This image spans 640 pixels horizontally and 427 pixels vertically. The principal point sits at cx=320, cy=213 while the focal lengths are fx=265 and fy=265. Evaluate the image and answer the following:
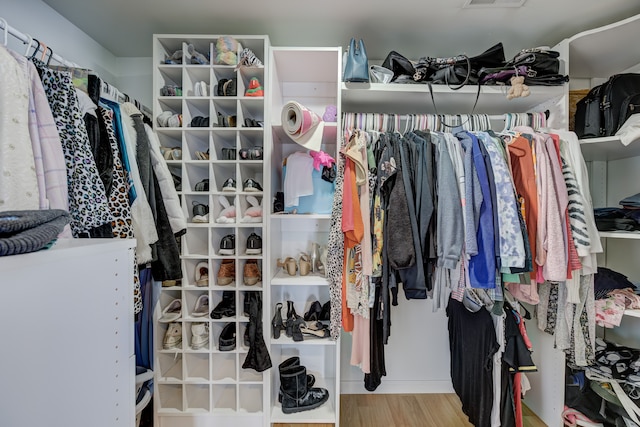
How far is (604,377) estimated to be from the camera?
141cm

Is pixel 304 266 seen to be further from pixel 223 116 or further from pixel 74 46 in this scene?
pixel 74 46

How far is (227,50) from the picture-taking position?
146 cm

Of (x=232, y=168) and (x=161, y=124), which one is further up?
(x=161, y=124)

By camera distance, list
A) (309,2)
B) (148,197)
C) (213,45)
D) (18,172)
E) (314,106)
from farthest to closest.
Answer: (314,106), (213,45), (309,2), (148,197), (18,172)

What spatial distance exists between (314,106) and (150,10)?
1.04 m

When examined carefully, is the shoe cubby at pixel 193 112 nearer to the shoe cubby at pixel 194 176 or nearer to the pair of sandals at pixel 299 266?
the shoe cubby at pixel 194 176

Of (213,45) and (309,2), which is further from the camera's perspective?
(213,45)

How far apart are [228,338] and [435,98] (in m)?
1.86

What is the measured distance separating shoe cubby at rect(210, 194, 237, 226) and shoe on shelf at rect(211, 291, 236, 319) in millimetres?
458

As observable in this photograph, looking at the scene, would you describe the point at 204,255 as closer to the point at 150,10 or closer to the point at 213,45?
the point at 213,45

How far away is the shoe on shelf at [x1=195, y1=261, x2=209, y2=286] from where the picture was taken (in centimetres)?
155

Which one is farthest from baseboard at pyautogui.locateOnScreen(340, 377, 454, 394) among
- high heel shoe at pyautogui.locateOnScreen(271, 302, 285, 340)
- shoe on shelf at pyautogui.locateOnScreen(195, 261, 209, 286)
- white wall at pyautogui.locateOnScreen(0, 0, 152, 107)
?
white wall at pyautogui.locateOnScreen(0, 0, 152, 107)

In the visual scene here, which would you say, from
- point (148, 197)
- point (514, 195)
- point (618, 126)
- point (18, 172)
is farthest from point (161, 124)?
point (618, 126)

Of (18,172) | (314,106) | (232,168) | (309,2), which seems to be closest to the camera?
(18,172)
